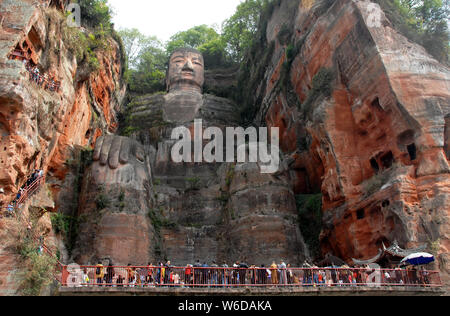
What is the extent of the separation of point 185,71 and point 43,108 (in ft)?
84.7

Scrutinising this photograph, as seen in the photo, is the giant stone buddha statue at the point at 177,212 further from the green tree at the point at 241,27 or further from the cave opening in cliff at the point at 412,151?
the green tree at the point at 241,27

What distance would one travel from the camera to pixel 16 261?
51.5ft

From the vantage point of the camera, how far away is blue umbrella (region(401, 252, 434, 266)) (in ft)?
55.5

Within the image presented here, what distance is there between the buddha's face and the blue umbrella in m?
30.8

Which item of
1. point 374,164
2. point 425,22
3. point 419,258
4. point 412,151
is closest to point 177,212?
point 374,164

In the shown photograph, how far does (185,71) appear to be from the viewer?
45.1m

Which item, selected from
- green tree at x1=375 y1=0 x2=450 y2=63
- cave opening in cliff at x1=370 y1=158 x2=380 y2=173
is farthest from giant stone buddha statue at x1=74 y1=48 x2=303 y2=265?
green tree at x1=375 y1=0 x2=450 y2=63

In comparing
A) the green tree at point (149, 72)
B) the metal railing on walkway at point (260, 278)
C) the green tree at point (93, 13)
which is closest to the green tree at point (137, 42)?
the green tree at point (149, 72)

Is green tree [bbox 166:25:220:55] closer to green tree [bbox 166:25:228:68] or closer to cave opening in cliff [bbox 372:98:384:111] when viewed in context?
green tree [bbox 166:25:228:68]

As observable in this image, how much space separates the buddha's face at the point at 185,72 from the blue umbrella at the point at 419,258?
30.8m

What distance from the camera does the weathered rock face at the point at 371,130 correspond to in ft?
68.4
